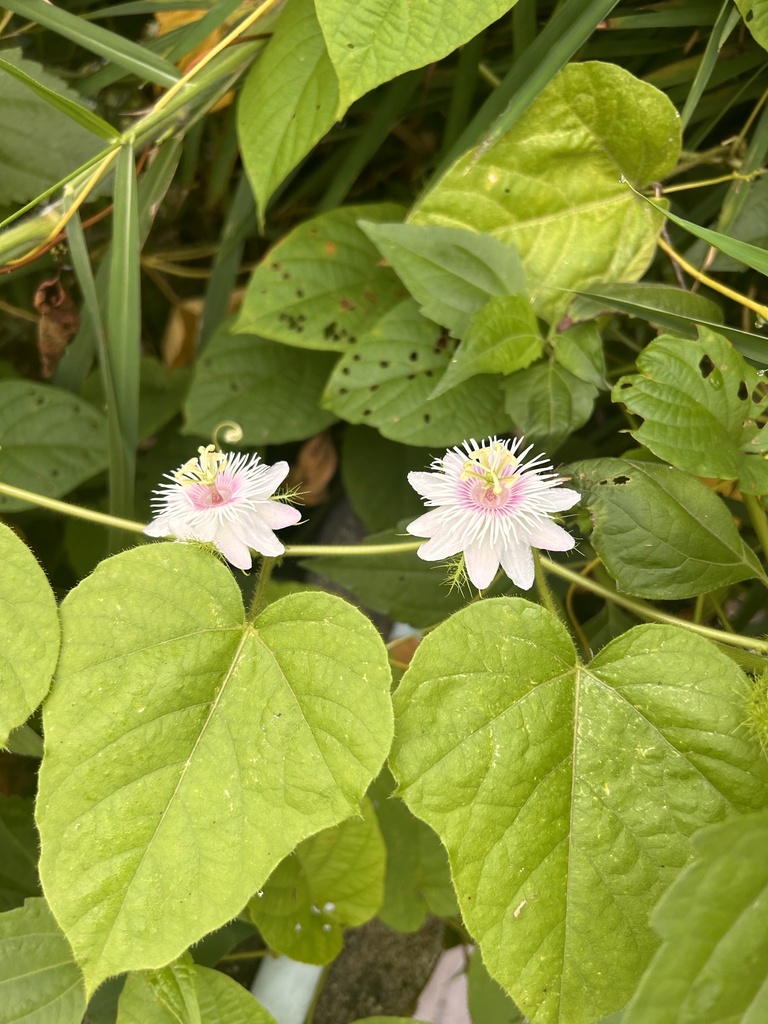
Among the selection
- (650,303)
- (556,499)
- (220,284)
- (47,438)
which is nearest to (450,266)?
(650,303)

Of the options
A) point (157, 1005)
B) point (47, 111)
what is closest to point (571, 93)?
point (47, 111)

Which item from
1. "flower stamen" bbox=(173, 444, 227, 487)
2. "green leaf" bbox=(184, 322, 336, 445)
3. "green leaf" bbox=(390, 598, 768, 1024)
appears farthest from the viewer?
"green leaf" bbox=(184, 322, 336, 445)

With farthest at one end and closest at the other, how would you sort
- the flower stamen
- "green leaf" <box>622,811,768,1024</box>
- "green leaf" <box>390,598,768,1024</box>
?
the flower stamen → "green leaf" <box>390,598,768,1024</box> → "green leaf" <box>622,811,768,1024</box>

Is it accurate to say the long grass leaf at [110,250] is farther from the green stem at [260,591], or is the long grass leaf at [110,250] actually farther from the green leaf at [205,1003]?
the green leaf at [205,1003]

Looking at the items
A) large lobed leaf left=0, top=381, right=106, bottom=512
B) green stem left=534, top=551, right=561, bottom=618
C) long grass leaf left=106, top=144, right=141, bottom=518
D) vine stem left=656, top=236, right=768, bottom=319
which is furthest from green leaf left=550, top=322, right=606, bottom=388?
large lobed leaf left=0, top=381, right=106, bottom=512

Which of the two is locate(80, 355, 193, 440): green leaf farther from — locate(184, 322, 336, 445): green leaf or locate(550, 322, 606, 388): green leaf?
locate(550, 322, 606, 388): green leaf

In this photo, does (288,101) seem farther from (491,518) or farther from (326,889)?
(326,889)

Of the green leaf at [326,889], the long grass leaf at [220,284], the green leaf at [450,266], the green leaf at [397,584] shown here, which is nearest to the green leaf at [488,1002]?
the green leaf at [326,889]
